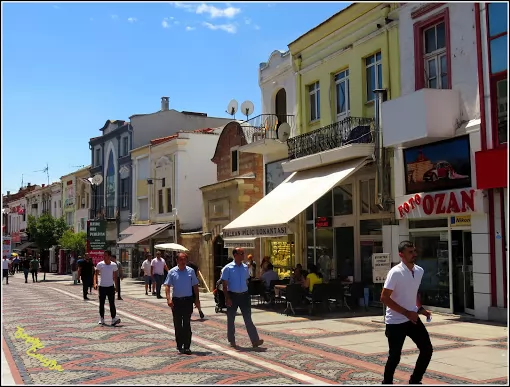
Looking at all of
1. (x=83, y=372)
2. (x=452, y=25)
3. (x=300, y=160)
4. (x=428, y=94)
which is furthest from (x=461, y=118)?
(x=83, y=372)

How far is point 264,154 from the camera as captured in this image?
80.9ft

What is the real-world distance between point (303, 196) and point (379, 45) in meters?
5.00

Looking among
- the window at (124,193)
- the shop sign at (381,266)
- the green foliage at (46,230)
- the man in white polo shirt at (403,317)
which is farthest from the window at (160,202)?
the man in white polo shirt at (403,317)

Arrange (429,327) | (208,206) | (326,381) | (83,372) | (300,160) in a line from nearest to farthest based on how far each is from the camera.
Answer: (326,381)
(83,372)
(429,327)
(300,160)
(208,206)

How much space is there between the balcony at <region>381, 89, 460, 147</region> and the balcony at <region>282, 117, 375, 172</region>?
2169 millimetres

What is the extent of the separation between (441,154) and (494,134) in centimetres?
172

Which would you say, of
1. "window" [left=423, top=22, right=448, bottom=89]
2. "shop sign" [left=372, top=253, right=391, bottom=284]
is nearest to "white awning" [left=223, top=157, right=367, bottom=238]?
"window" [left=423, top=22, right=448, bottom=89]

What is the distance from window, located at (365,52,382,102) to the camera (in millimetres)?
18109

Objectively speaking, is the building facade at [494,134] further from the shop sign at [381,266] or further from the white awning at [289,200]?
the white awning at [289,200]

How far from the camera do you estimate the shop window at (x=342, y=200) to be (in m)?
19.5

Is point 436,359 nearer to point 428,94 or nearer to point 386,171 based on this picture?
point 428,94

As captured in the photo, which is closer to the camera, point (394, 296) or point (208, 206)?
point (394, 296)

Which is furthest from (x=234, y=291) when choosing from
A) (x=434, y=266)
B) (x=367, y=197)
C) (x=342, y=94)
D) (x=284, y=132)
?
(x=284, y=132)

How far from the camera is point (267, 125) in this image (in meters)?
23.6
